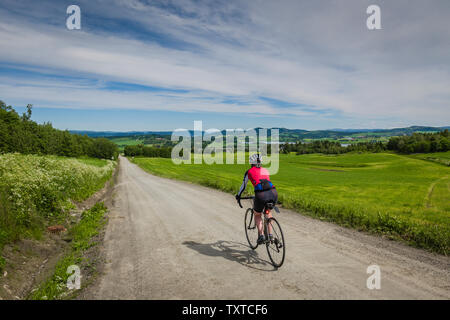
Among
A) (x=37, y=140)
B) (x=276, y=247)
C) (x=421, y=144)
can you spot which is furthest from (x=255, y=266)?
(x=421, y=144)

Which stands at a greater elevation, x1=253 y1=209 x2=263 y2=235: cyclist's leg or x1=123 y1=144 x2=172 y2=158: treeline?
x1=123 y1=144 x2=172 y2=158: treeline

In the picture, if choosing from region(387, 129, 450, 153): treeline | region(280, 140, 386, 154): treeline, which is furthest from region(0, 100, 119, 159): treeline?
region(387, 129, 450, 153): treeline

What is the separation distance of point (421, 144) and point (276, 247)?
504 feet

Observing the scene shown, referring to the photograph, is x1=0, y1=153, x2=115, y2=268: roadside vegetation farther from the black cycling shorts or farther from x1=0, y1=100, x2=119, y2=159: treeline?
x1=0, y1=100, x2=119, y2=159: treeline

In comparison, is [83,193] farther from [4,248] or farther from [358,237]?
[358,237]

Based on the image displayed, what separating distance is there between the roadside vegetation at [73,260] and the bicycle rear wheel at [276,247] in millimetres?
4808

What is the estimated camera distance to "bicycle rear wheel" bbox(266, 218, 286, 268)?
6328 mm

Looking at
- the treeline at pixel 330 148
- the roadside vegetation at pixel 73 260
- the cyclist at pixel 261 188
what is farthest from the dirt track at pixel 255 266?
the treeline at pixel 330 148

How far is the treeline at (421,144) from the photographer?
11599 centimetres

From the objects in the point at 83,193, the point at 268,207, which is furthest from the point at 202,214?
the point at 83,193

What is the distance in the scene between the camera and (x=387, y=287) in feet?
17.1

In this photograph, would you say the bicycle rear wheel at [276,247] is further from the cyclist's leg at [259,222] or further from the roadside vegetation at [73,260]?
the roadside vegetation at [73,260]

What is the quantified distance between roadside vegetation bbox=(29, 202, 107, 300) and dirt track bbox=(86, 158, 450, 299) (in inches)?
26.6

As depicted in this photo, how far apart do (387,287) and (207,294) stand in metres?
3.89
